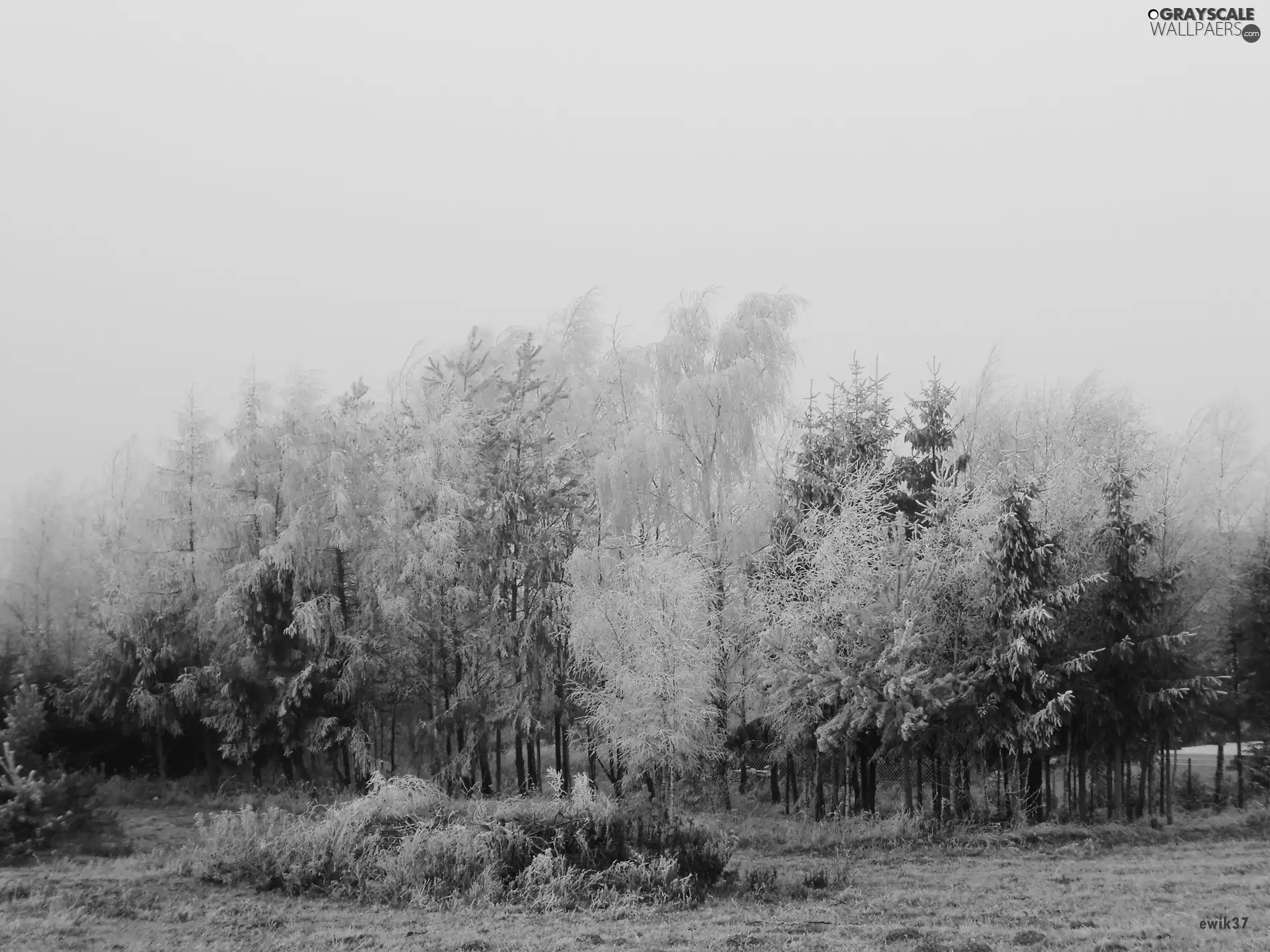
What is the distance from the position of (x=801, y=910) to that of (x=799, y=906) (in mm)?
342

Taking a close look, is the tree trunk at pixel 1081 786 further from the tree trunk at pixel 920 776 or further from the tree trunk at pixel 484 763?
the tree trunk at pixel 484 763

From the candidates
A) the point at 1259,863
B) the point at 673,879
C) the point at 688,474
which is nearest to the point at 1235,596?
the point at 1259,863

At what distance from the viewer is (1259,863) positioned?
621 inches

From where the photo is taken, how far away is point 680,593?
20.1 metres

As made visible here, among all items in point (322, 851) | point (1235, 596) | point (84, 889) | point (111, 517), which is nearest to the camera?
point (84, 889)

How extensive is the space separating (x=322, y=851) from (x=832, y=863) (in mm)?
8567

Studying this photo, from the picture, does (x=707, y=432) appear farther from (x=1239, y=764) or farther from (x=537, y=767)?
(x=1239, y=764)

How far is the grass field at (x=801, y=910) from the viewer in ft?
36.6

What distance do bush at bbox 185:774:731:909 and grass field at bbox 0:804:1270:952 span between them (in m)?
0.51

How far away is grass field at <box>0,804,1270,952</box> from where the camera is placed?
1114cm

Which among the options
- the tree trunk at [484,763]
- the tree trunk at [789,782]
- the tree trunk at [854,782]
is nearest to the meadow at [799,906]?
the tree trunk at [854,782]

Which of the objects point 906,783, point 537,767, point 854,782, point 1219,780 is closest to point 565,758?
point 537,767

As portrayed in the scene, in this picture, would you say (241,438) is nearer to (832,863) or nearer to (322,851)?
(322,851)

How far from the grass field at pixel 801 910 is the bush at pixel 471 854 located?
0.51 meters
